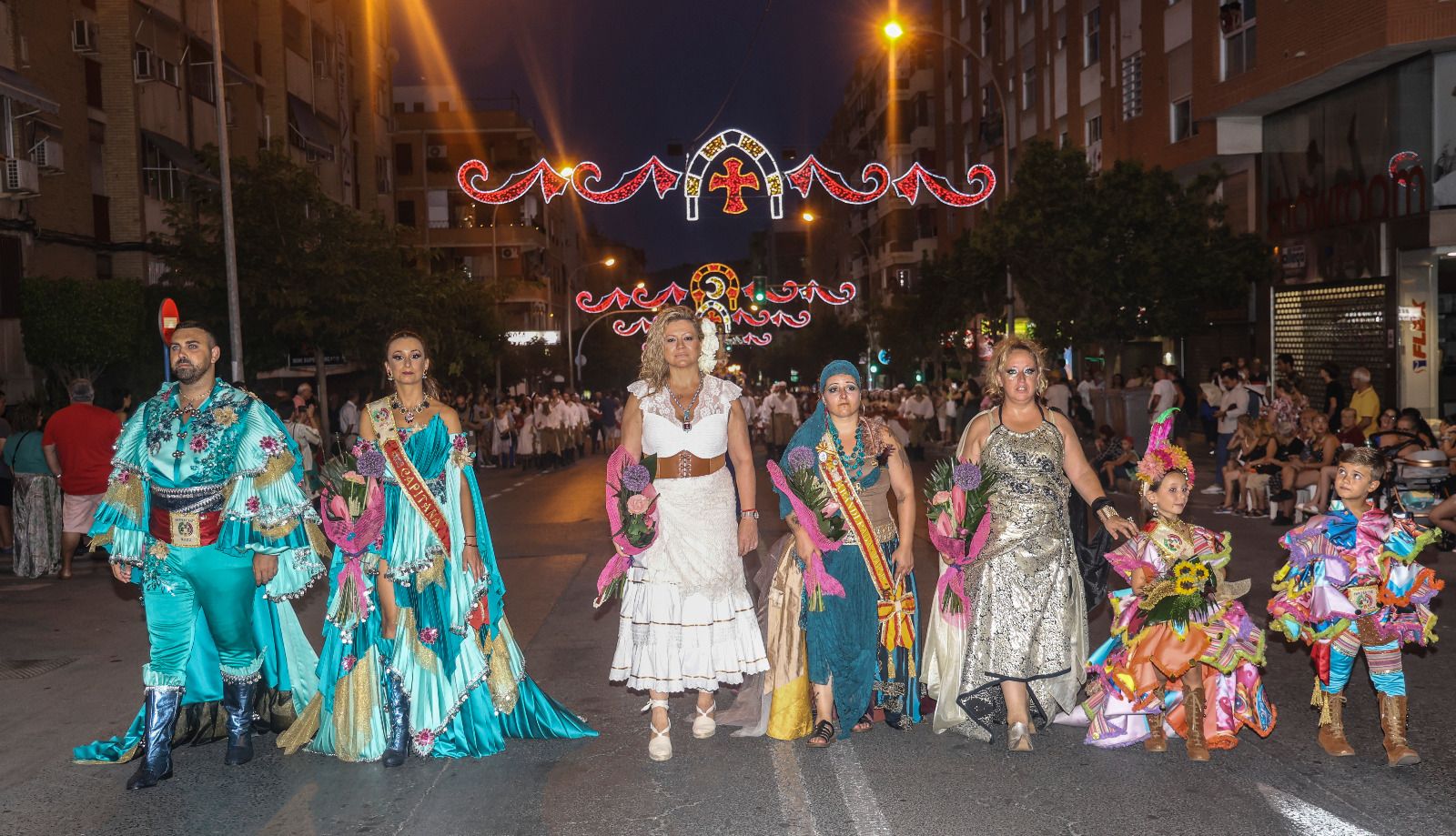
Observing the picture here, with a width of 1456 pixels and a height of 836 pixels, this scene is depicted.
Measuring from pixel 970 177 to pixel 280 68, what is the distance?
1112 inches

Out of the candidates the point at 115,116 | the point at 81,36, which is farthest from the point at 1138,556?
the point at 115,116

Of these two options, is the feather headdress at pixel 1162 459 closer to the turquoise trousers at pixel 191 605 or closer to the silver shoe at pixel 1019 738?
the silver shoe at pixel 1019 738

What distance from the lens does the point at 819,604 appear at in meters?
6.22

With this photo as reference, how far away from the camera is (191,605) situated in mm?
6039

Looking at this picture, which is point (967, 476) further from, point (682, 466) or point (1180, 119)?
point (1180, 119)

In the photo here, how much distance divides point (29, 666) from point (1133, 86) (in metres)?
32.3

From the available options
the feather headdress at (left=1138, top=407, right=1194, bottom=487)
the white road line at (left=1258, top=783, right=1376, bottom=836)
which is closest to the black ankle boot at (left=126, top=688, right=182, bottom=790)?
the feather headdress at (left=1138, top=407, right=1194, bottom=487)

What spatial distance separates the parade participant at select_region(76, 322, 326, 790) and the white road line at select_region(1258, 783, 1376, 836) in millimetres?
4304

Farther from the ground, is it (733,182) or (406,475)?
(733,182)

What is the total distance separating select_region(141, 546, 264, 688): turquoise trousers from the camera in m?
5.93

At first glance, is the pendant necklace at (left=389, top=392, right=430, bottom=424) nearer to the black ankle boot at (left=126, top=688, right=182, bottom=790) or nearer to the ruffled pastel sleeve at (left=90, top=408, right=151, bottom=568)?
the ruffled pastel sleeve at (left=90, top=408, right=151, bottom=568)

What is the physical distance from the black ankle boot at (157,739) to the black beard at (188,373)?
1391 mm

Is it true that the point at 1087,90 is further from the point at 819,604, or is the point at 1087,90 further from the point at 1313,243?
the point at 819,604

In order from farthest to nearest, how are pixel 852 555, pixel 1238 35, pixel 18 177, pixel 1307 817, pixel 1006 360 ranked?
pixel 1238 35
pixel 18 177
pixel 852 555
pixel 1006 360
pixel 1307 817
